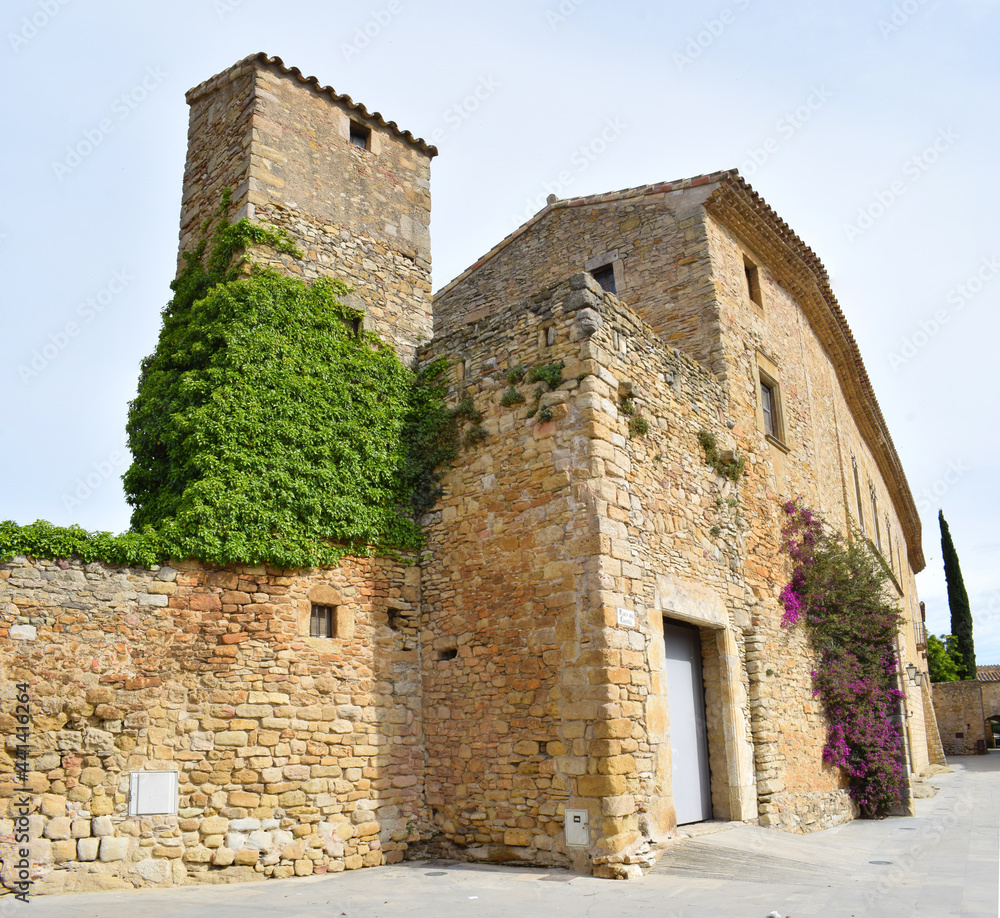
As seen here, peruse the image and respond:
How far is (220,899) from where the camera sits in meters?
6.07

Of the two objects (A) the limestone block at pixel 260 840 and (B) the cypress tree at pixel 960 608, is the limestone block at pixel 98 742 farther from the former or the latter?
(B) the cypress tree at pixel 960 608

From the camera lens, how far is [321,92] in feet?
33.1

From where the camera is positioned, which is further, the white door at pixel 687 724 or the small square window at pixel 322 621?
the white door at pixel 687 724

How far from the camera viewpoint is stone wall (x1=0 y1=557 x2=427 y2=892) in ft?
20.9

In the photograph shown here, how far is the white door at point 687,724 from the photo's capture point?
8.66m

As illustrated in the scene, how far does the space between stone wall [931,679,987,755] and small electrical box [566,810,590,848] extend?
34869 mm

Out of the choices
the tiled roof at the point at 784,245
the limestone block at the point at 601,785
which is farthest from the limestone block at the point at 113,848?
the tiled roof at the point at 784,245

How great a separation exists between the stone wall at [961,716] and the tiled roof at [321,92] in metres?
35.7

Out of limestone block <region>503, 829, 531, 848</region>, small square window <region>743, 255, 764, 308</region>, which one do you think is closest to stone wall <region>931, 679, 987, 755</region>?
small square window <region>743, 255, 764, 308</region>

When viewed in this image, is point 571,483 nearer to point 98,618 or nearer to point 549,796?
point 549,796

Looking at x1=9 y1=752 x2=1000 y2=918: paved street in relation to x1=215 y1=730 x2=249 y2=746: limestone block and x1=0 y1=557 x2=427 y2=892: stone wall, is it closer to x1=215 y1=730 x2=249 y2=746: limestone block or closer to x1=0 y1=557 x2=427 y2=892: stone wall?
x1=0 y1=557 x2=427 y2=892: stone wall

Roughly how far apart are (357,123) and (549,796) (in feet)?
28.3

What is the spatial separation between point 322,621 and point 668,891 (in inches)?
160

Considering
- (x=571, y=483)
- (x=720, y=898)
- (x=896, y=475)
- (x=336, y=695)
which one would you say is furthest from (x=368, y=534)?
(x=896, y=475)
